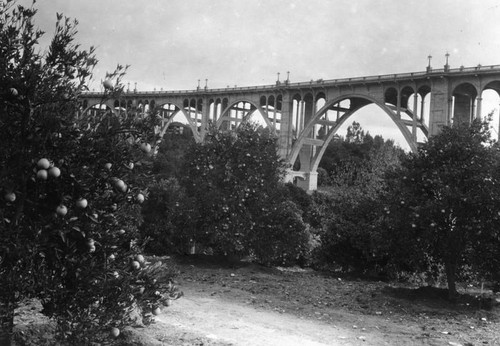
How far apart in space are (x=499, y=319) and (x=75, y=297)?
8258mm

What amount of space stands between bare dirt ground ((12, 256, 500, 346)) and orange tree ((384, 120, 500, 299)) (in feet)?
3.19

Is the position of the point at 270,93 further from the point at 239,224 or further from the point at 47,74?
the point at 47,74

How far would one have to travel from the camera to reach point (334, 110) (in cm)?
5188

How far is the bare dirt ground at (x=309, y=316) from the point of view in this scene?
701cm

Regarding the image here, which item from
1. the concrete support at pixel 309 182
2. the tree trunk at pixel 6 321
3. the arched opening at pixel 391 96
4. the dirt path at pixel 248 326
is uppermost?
A: the arched opening at pixel 391 96

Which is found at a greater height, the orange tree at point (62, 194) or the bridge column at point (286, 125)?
the bridge column at point (286, 125)

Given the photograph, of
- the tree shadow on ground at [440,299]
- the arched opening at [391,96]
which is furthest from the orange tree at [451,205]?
the arched opening at [391,96]

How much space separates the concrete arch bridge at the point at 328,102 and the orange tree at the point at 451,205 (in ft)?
60.0

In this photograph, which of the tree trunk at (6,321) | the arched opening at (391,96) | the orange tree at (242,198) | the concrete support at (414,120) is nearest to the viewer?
the tree trunk at (6,321)

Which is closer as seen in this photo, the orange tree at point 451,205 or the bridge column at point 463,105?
the orange tree at point 451,205

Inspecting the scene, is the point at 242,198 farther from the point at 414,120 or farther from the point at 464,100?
the point at 464,100

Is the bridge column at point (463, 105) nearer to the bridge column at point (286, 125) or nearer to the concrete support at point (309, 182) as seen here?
the bridge column at point (286, 125)

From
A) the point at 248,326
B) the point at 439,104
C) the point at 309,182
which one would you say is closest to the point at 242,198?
the point at 248,326

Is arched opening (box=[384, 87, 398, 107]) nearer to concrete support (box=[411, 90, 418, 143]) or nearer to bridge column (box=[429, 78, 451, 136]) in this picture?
concrete support (box=[411, 90, 418, 143])
